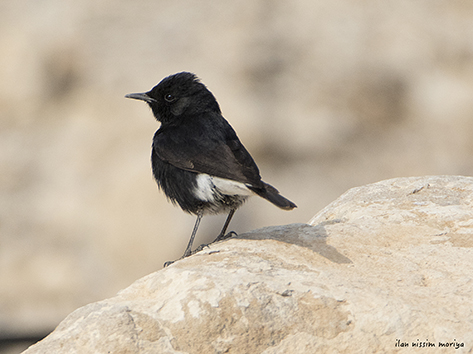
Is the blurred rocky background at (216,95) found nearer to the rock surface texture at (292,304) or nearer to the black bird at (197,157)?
the black bird at (197,157)

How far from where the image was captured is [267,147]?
12391mm

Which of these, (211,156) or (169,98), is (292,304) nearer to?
(211,156)

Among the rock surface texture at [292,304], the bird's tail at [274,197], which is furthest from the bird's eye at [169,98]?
the rock surface texture at [292,304]

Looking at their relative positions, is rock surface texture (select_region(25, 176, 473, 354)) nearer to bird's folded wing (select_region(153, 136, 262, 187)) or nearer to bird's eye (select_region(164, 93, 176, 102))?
bird's folded wing (select_region(153, 136, 262, 187))

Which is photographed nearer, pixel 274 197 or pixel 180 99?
pixel 274 197

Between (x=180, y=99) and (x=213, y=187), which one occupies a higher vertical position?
(x=180, y=99)

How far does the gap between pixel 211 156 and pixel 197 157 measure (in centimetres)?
14

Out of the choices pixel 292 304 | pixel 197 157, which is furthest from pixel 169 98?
pixel 292 304

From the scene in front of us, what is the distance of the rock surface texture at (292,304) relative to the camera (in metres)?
3.21

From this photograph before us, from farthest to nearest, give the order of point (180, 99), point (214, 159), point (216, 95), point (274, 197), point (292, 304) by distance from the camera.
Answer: point (216, 95), point (180, 99), point (214, 159), point (274, 197), point (292, 304)

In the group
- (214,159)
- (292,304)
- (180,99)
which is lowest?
(292,304)

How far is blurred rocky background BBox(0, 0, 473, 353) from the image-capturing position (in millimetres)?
12297

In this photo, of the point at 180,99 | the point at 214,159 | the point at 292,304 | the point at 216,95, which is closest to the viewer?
the point at 292,304

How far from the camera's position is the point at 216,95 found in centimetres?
1227
